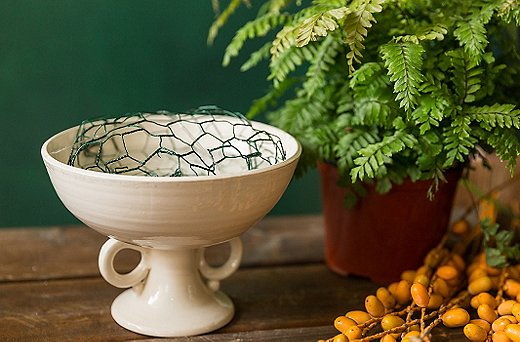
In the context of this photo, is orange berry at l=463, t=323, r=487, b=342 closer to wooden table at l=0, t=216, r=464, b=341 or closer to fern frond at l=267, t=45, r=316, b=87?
wooden table at l=0, t=216, r=464, b=341

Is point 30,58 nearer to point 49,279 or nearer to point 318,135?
point 49,279

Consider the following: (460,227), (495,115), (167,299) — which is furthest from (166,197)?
(460,227)

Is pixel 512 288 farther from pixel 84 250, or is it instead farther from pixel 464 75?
pixel 84 250

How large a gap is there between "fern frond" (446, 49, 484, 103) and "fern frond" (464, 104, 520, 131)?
0.02m

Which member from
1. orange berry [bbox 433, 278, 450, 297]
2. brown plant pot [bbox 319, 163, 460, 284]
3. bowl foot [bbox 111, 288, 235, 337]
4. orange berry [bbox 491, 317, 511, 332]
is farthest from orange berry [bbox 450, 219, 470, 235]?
bowl foot [bbox 111, 288, 235, 337]

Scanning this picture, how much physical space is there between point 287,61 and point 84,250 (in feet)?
1.50

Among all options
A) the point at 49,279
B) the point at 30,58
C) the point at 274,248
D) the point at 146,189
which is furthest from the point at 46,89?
the point at 146,189

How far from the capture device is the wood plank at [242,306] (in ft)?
2.81

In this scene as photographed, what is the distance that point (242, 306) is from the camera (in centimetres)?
94

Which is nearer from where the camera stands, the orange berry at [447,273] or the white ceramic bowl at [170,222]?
the white ceramic bowl at [170,222]

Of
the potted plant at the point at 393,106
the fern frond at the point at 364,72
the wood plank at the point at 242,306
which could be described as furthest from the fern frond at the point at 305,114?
the wood plank at the point at 242,306

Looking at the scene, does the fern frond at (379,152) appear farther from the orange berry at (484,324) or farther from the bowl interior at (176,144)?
the orange berry at (484,324)

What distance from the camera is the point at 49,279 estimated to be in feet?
3.32

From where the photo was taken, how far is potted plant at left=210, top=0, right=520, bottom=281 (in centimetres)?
81
